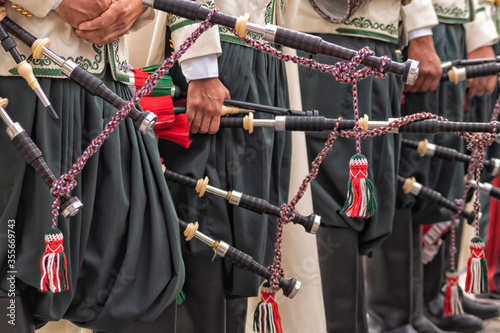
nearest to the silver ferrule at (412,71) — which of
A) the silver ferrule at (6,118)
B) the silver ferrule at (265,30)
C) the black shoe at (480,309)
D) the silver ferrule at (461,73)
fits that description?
the silver ferrule at (265,30)

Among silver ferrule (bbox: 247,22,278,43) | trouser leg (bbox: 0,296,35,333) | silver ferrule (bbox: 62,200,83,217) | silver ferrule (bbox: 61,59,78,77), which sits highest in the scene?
silver ferrule (bbox: 247,22,278,43)

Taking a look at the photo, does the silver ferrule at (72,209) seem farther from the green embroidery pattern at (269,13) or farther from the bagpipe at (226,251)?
the green embroidery pattern at (269,13)

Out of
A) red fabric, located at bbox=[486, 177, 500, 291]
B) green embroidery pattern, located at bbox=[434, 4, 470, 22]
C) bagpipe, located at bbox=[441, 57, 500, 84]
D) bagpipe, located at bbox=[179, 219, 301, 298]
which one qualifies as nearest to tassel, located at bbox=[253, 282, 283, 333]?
bagpipe, located at bbox=[179, 219, 301, 298]

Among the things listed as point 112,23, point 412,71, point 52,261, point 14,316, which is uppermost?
point 112,23

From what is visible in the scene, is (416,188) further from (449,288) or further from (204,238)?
(204,238)

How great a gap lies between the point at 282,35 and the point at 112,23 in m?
0.33

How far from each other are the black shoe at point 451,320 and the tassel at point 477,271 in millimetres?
1051

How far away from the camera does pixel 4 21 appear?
4.50 ft

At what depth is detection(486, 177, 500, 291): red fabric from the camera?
12.5 ft

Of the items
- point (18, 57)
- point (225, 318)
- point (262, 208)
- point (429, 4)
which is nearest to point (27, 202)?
point (18, 57)

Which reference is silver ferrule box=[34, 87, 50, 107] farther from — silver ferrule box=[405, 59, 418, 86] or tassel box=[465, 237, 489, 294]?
tassel box=[465, 237, 489, 294]

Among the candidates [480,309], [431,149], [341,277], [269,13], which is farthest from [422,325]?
[269,13]

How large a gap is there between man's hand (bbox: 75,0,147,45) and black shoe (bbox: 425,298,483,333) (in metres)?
2.18

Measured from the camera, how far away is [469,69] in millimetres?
2480
